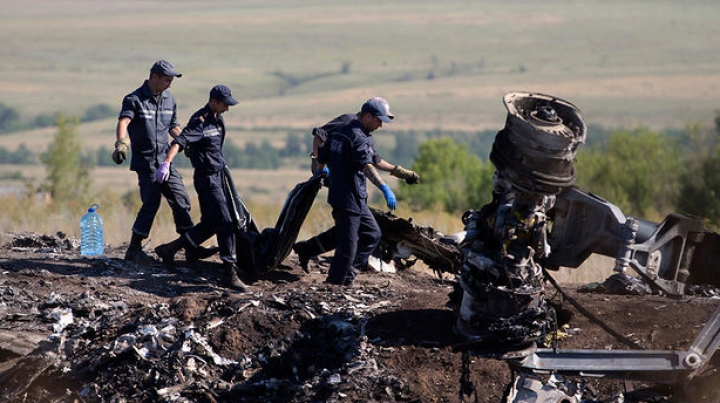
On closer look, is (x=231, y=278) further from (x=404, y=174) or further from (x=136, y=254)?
(x=404, y=174)

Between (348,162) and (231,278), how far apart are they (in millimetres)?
1686

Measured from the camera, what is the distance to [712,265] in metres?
9.55

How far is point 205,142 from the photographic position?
11.9 meters

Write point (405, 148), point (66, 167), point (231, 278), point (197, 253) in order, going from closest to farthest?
point (231, 278)
point (197, 253)
point (66, 167)
point (405, 148)

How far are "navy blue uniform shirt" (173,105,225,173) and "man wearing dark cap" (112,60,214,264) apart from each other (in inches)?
21.0

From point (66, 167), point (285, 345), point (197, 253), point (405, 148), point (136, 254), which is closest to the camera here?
point (285, 345)

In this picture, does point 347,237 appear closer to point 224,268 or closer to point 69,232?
point 224,268

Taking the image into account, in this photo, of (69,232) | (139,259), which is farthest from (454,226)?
(139,259)

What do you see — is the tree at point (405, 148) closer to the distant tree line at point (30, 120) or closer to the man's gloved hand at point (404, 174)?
the distant tree line at point (30, 120)

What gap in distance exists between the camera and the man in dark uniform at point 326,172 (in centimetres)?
1188

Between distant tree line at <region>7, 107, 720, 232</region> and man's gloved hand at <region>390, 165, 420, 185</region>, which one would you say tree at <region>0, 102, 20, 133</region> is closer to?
distant tree line at <region>7, 107, 720, 232</region>

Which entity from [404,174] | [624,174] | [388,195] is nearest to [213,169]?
[388,195]

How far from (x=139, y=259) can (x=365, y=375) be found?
15.0 feet

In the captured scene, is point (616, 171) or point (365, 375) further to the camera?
point (616, 171)
